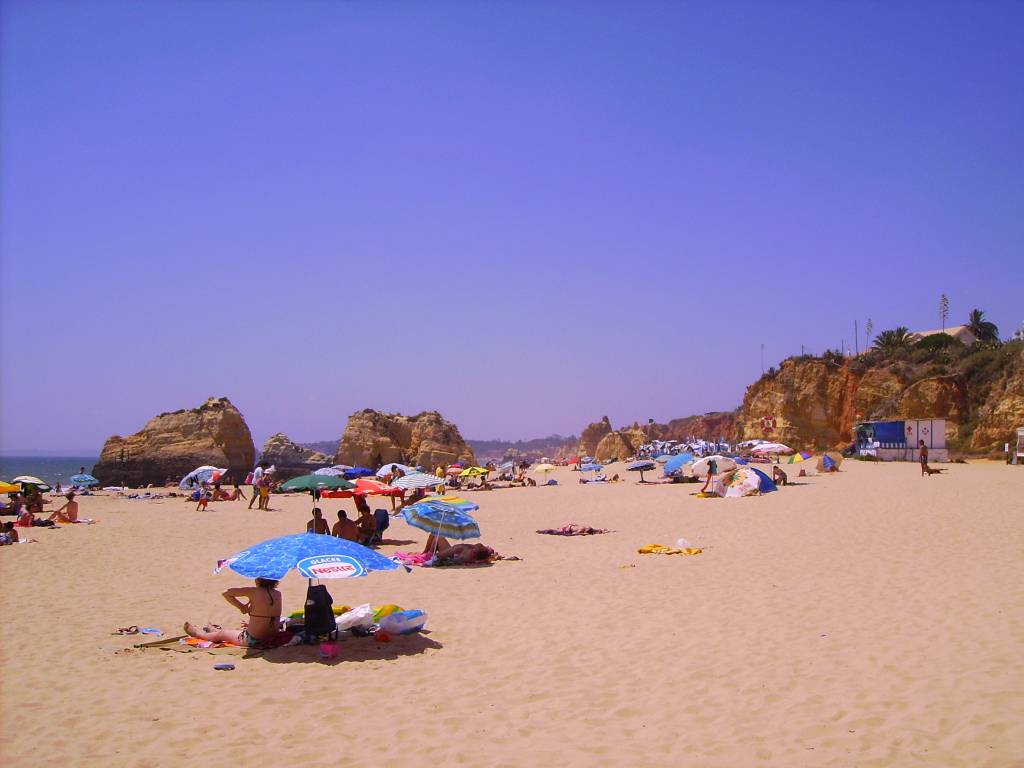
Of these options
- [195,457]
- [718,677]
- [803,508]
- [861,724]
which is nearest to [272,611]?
[718,677]

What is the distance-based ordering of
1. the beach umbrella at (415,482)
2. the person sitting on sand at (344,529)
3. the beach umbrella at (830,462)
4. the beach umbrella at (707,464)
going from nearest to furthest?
the person sitting on sand at (344,529)
the beach umbrella at (415,482)
the beach umbrella at (707,464)
the beach umbrella at (830,462)

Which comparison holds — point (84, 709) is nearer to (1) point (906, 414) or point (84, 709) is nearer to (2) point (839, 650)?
(2) point (839, 650)

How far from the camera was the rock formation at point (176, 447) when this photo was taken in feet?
144

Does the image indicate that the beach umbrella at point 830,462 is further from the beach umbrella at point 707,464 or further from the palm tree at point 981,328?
the palm tree at point 981,328

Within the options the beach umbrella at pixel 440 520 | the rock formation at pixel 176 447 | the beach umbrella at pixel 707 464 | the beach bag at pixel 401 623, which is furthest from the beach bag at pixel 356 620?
the rock formation at pixel 176 447

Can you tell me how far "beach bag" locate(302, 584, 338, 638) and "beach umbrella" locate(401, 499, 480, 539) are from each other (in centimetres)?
487

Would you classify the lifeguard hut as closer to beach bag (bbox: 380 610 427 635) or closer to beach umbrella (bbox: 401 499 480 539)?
beach umbrella (bbox: 401 499 480 539)

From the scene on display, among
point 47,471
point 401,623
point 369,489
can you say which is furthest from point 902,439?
point 47,471

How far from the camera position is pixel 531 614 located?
852 centimetres

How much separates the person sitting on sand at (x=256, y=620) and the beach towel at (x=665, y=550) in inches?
278

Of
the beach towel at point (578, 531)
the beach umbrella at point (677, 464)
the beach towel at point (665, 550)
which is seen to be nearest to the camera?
the beach towel at point (665, 550)

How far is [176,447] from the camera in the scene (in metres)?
44.8

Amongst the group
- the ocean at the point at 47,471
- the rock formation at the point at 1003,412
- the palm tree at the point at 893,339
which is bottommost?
the ocean at the point at 47,471

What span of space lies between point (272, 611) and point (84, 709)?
193 cm
